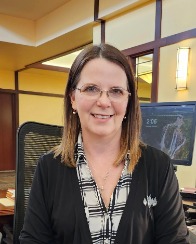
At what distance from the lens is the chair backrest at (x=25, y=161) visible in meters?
1.31

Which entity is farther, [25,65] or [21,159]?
[25,65]

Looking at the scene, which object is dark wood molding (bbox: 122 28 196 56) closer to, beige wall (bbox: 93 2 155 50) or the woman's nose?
beige wall (bbox: 93 2 155 50)

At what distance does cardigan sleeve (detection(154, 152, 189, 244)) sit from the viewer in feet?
3.20

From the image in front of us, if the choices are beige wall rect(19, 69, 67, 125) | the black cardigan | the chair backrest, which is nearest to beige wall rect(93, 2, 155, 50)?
the chair backrest

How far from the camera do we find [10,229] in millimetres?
1634

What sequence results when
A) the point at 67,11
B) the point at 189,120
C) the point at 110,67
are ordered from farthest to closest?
the point at 67,11, the point at 189,120, the point at 110,67

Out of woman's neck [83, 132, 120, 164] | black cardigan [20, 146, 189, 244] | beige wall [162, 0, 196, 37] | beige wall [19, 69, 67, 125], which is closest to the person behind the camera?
black cardigan [20, 146, 189, 244]

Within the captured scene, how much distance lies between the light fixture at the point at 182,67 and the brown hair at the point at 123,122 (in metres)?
1.93

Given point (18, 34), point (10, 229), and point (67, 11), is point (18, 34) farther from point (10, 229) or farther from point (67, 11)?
point (10, 229)

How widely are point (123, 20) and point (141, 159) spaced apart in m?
2.91

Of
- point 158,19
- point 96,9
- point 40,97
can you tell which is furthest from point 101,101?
point 40,97

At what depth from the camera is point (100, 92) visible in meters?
1.00

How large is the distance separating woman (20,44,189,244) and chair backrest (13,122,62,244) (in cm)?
28

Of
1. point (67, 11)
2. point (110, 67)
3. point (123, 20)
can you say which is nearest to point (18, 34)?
point (67, 11)
